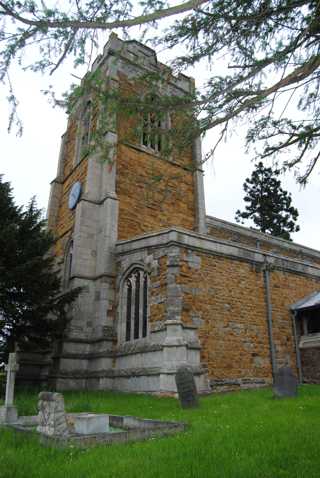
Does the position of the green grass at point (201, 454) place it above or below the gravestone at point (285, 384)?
below

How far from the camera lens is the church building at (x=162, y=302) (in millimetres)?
12242

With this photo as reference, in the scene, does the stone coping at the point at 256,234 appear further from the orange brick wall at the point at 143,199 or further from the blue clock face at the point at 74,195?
the blue clock face at the point at 74,195

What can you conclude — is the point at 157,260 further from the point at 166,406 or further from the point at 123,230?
the point at 166,406

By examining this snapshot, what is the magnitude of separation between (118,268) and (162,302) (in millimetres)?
2804

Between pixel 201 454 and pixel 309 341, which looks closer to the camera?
pixel 201 454

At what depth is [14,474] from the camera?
13.2ft

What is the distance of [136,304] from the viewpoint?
13680 millimetres

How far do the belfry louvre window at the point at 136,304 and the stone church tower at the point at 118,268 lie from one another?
0.03 m

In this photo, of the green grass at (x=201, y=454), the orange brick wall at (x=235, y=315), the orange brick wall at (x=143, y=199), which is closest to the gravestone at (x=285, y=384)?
the orange brick wall at (x=235, y=315)

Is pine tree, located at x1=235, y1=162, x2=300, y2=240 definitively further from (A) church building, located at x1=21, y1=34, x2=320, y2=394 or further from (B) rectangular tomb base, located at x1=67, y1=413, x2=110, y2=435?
(B) rectangular tomb base, located at x1=67, y1=413, x2=110, y2=435

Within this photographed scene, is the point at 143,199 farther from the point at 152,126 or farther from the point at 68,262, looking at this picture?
the point at 152,126

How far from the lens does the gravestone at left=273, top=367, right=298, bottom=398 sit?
1015 centimetres

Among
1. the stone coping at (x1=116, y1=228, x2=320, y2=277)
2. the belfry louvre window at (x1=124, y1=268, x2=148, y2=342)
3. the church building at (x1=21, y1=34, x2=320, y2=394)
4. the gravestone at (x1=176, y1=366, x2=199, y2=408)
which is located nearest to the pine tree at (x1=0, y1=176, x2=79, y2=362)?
the church building at (x1=21, y1=34, x2=320, y2=394)

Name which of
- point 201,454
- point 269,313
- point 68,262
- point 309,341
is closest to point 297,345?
point 309,341
